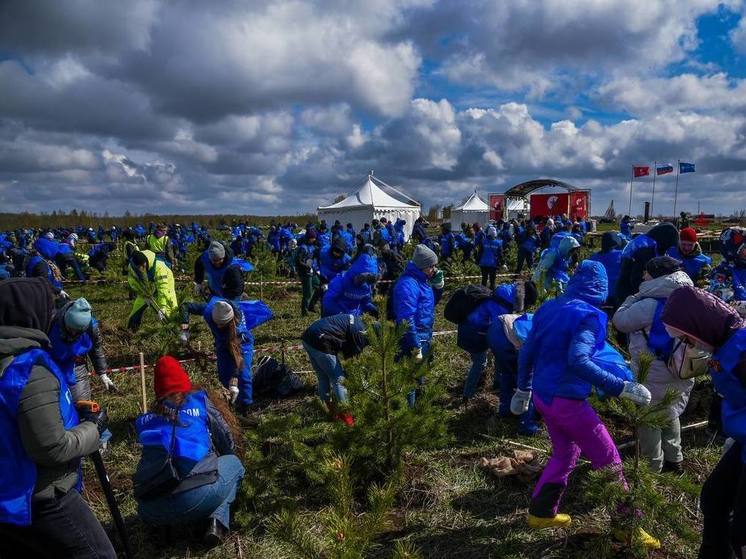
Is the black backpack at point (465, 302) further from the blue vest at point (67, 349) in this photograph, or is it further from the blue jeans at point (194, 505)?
the blue vest at point (67, 349)

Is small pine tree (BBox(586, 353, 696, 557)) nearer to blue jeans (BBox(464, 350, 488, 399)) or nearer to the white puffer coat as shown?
the white puffer coat

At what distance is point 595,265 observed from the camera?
10.0 feet

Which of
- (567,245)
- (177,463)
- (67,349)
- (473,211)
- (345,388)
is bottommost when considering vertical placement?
(177,463)

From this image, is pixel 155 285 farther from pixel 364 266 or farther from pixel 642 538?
pixel 642 538

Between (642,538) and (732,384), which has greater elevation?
(732,384)

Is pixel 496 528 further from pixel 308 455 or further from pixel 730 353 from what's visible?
pixel 730 353

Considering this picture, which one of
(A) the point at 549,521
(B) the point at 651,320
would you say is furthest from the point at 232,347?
(B) the point at 651,320

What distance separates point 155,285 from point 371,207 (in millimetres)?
16917

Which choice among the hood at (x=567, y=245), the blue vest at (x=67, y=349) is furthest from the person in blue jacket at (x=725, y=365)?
the hood at (x=567, y=245)

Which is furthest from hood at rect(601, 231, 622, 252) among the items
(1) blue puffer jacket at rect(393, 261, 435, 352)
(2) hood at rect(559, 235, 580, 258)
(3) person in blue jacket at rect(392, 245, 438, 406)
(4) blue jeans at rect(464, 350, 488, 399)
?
(1) blue puffer jacket at rect(393, 261, 435, 352)

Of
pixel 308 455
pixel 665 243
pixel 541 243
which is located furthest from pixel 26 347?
pixel 541 243

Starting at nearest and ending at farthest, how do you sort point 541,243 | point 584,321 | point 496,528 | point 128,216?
point 584,321 < point 496,528 < point 541,243 < point 128,216

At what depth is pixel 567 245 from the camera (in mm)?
6820

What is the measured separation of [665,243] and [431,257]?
3.16 meters
